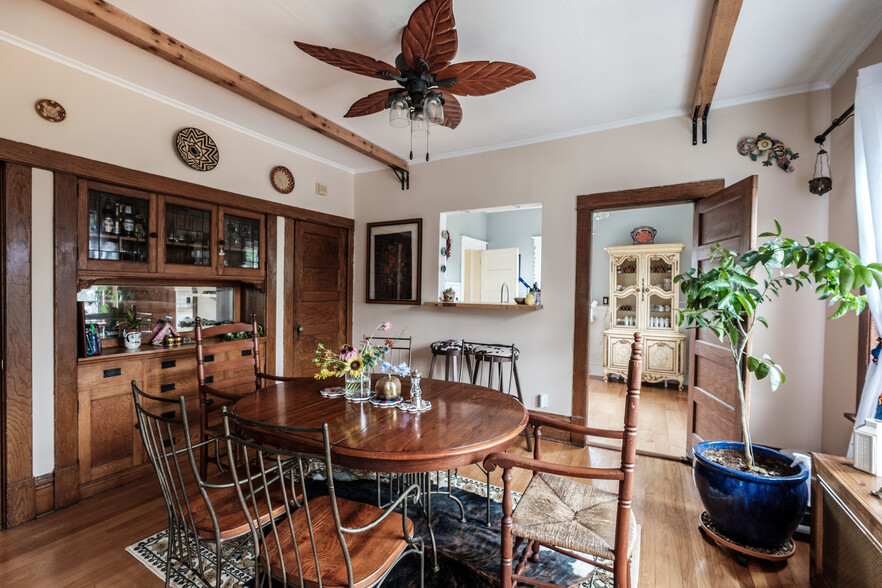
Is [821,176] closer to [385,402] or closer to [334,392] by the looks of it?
[385,402]

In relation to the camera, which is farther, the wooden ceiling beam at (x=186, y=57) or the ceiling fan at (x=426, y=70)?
the wooden ceiling beam at (x=186, y=57)

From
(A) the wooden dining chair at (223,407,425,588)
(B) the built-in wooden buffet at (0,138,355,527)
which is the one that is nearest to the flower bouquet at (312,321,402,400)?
(A) the wooden dining chair at (223,407,425,588)

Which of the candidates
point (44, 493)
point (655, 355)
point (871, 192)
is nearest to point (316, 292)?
point (44, 493)

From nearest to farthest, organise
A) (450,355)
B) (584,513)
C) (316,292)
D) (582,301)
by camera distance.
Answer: (584,513) → (582,301) → (450,355) → (316,292)

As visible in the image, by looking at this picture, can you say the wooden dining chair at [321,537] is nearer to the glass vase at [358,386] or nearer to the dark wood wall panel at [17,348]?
the glass vase at [358,386]

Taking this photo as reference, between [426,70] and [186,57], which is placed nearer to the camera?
[426,70]

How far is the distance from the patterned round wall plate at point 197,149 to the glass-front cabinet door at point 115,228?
0.41 metres

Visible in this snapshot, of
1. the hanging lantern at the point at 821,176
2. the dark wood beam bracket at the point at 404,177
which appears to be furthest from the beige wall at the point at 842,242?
the dark wood beam bracket at the point at 404,177

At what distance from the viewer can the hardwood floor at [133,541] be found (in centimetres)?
180

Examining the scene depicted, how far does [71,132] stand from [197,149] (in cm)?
75

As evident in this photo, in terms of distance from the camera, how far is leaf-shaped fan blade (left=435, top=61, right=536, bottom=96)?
184cm

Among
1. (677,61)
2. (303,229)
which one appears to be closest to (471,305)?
(303,229)

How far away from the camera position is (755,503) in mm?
1835

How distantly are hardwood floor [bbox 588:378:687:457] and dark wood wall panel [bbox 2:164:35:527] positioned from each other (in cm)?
412
